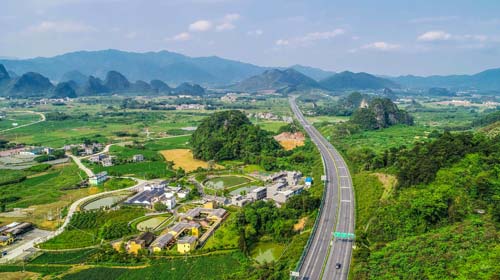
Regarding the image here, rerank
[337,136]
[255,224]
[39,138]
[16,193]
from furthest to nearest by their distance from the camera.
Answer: [39,138], [337,136], [16,193], [255,224]

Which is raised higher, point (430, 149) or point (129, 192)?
point (430, 149)

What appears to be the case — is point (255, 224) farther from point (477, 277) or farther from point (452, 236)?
point (477, 277)

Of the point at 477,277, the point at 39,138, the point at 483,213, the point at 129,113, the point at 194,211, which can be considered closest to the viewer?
the point at 477,277

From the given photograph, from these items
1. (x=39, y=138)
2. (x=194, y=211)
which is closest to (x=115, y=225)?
(x=194, y=211)

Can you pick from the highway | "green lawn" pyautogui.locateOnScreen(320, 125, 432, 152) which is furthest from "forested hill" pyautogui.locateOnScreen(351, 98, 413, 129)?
the highway

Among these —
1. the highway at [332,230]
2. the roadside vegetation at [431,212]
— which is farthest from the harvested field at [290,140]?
the roadside vegetation at [431,212]

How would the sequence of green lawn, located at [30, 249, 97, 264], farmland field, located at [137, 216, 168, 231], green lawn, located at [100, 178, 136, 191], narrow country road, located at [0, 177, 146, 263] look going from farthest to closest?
green lawn, located at [100, 178, 136, 191], farmland field, located at [137, 216, 168, 231], narrow country road, located at [0, 177, 146, 263], green lawn, located at [30, 249, 97, 264]

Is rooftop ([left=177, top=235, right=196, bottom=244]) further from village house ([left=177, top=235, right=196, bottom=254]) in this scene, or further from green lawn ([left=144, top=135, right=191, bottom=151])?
green lawn ([left=144, top=135, right=191, bottom=151])
